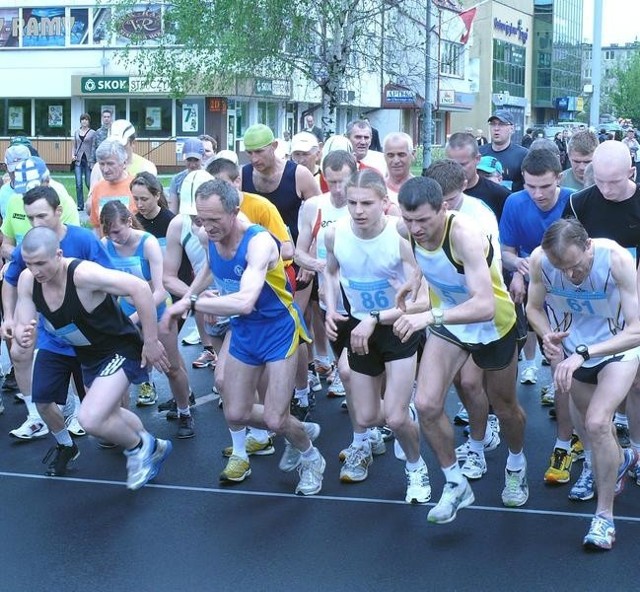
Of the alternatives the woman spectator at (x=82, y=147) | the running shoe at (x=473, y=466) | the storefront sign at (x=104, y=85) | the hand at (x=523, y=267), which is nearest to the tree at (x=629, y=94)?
the storefront sign at (x=104, y=85)

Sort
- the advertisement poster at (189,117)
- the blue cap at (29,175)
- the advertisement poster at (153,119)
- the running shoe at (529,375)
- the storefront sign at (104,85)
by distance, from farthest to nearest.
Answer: the advertisement poster at (153,119)
the advertisement poster at (189,117)
the storefront sign at (104,85)
the running shoe at (529,375)
the blue cap at (29,175)

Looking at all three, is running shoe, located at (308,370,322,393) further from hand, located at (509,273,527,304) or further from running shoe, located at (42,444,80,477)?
running shoe, located at (42,444,80,477)

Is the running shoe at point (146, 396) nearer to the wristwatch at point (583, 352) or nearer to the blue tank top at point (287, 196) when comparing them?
the blue tank top at point (287, 196)

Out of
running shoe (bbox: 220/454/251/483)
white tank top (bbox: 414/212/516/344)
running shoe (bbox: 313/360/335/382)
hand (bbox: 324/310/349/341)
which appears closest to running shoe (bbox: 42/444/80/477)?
running shoe (bbox: 220/454/251/483)

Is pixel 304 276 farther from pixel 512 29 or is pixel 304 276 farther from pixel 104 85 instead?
pixel 512 29

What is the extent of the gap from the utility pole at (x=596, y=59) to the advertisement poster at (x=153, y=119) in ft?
67.4

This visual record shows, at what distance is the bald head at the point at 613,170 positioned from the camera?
6.47 m

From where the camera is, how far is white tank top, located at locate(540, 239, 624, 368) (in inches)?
220

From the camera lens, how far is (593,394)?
19.1 feet

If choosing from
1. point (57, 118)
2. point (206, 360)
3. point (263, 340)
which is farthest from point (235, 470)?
point (57, 118)

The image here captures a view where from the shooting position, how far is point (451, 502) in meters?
5.95

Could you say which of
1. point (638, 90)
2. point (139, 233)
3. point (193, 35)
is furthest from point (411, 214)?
point (638, 90)

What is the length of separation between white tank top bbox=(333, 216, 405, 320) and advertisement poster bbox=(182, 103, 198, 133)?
132 feet

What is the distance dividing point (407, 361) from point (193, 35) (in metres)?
23.5
